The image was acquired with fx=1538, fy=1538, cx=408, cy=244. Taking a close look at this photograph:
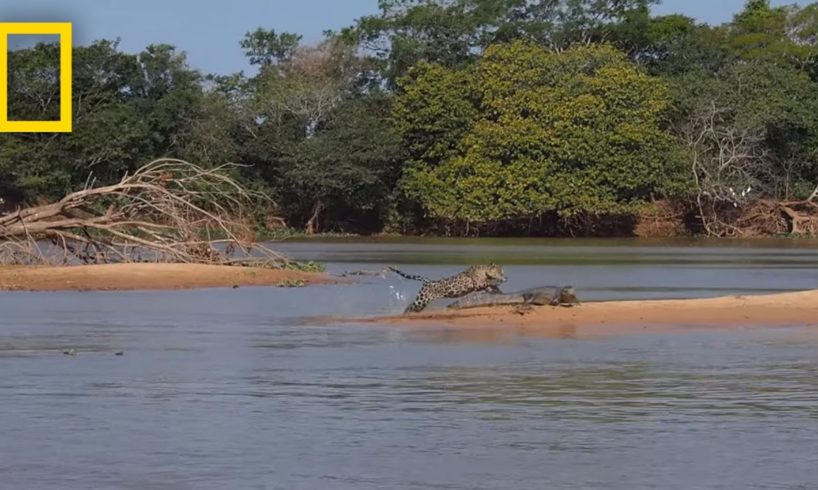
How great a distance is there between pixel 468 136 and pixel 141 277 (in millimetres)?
32187

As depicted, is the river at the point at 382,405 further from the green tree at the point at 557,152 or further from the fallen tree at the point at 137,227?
the green tree at the point at 557,152

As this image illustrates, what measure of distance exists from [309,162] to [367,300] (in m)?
35.4

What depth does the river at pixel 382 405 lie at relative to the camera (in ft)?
33.7

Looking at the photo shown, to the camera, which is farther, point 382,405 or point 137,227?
point 137,227

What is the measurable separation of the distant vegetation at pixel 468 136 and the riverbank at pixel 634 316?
3671 cm

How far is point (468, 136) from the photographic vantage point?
60.9 m

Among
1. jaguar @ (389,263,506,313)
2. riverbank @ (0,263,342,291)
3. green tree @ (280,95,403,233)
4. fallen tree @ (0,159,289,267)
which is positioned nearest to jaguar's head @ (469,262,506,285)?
jaguar @ (389,263,506,313)

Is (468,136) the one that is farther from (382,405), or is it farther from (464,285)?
(382,405)

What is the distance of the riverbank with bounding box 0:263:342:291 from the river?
4.94m

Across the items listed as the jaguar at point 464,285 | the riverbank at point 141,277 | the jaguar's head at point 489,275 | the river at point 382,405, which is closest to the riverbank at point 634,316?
the jaguar at point 464,285

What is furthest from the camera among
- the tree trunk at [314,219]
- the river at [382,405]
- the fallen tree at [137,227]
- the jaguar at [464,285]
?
the tree trunk at [314,219]

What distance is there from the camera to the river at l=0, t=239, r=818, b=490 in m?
10.3

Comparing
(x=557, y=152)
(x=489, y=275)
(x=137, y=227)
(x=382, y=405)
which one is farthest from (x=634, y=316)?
(x=557, y=152)

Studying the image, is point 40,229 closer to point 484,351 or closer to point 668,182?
point 484,351
